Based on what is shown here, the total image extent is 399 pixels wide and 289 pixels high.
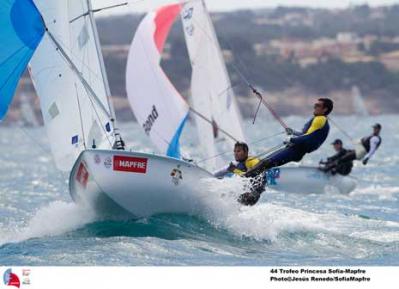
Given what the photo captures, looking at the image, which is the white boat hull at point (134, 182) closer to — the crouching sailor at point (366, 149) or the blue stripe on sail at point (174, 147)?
the blue stripe on sail at point (174, 147)

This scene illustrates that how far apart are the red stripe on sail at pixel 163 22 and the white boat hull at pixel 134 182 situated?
4531 millimetres

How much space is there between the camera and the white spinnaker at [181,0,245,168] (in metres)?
16.3

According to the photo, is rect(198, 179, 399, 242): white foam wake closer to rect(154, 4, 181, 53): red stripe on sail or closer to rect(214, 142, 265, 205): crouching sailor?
rect(214, 142, 265, 205): crouching sailor

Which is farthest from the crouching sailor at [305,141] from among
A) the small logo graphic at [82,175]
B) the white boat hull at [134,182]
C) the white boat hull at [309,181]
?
the white boat hull at [309,181]

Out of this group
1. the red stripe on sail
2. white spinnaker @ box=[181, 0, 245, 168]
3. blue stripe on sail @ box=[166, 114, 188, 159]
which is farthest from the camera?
white spinnaker @ box=[181, 0, 245, 168]

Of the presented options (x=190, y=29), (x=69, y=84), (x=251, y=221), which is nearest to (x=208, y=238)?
(x=251, y=221)

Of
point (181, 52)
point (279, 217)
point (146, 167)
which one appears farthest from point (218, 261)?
point (181, 52)

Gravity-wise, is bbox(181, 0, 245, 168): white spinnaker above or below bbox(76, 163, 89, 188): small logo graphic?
above

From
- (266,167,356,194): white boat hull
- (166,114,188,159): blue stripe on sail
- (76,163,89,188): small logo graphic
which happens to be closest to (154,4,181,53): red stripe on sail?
(166,114,188,159): blue stripe on sail

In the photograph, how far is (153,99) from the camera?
1395 centimetres

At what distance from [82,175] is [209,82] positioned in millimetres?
6442

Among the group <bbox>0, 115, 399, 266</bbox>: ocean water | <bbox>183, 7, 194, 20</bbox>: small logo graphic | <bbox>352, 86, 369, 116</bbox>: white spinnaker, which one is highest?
<bbox>352, 86, 369, 116</bbox>: white spinnaker

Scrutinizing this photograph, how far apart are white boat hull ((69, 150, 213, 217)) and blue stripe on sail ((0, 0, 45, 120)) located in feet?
3.34

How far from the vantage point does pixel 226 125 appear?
53.7ft
